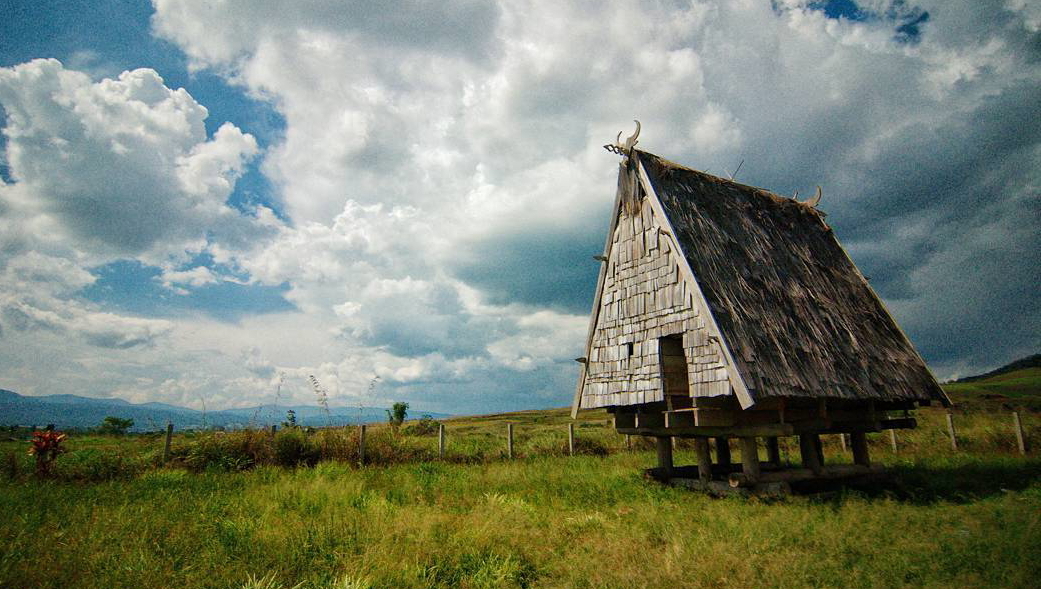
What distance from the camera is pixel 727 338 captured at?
10.3 metres

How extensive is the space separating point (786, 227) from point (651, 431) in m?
8.33

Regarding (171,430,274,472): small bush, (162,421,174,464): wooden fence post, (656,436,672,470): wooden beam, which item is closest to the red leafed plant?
(162,421,174,464): wooden fence post

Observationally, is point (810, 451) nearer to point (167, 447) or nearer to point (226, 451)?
point (226, 451)

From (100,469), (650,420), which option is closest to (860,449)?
(650,420)

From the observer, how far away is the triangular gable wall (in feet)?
35.3

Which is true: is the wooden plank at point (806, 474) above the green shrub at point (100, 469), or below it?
below

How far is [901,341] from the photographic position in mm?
15148

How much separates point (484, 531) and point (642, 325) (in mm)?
6552

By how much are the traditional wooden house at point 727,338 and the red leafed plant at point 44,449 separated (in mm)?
13043

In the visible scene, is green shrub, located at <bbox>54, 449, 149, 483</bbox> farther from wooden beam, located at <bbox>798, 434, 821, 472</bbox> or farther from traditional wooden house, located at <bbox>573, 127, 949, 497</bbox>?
wooden beam, located at <bbox>798, 434, 821, 472</bbox>

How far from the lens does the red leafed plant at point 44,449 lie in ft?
39.3

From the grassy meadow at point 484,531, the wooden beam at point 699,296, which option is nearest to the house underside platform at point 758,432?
the grassy meadow at point 484,531

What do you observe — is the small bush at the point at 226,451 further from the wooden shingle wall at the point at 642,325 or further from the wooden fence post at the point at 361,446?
the wooden shingle wall at the point at 642,325

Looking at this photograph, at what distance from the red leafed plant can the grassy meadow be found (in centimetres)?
22
